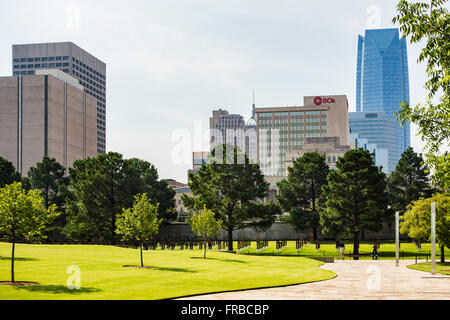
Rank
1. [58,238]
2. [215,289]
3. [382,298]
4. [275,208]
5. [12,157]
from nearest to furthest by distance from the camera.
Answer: [382,298], [215,289], [275,208], [58,238], [12,157]

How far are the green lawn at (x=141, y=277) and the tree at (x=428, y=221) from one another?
588 inches

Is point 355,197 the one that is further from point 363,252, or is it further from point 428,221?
point 428,221

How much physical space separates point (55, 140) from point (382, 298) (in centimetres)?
18364

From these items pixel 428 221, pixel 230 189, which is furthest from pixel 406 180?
pixel 428 221

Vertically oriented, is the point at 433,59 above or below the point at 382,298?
above

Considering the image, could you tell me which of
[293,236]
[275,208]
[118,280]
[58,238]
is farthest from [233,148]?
[118,280]

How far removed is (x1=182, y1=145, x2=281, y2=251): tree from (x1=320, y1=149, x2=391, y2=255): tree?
891cm

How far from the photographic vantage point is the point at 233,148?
257 ft

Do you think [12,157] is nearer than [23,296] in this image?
No

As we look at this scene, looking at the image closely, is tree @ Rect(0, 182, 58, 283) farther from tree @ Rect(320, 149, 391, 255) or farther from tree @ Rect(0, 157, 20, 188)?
tree @ Rect(0, 157, 20, 188)

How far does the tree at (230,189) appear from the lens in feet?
247

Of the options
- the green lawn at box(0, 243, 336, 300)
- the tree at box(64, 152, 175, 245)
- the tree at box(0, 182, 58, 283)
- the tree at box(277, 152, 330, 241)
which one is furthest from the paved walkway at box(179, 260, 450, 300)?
the tree at box(277, 152, 330, 241)

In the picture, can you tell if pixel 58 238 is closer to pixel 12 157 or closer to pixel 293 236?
pixel 293 236

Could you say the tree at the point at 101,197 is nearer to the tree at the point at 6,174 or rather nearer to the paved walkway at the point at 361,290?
the tree at the point at 6,174
